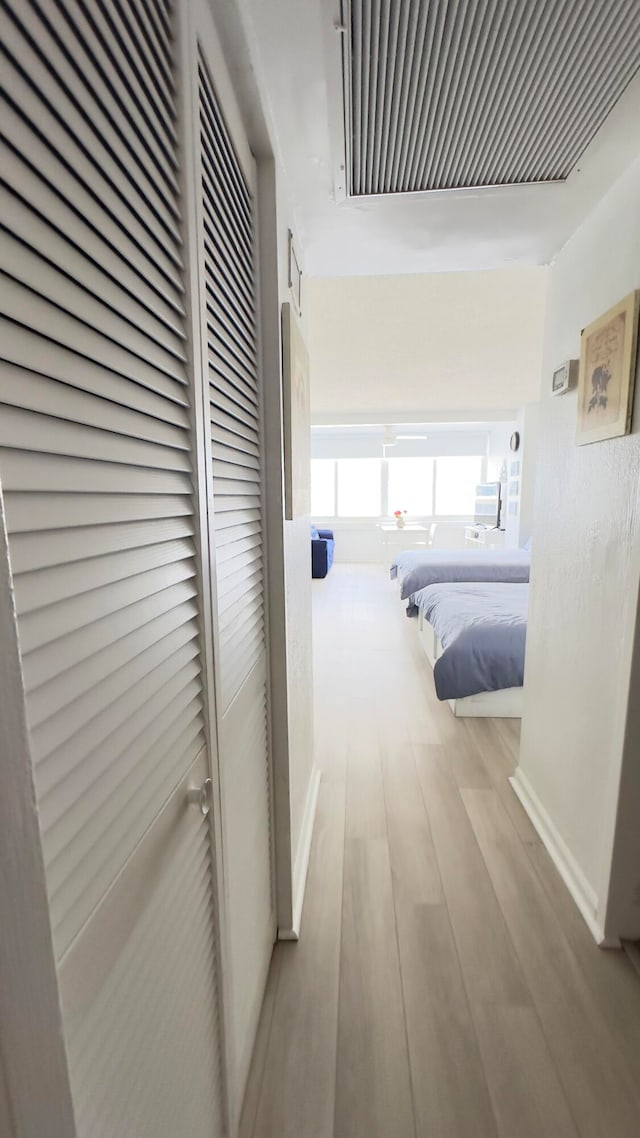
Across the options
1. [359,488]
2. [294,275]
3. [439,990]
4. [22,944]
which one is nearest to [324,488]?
[359,488]

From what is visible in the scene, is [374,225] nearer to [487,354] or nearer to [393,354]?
[393,354]

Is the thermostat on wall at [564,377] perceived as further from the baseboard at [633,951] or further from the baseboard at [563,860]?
the baseboard at [633,951]

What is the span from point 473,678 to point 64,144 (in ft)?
9.00

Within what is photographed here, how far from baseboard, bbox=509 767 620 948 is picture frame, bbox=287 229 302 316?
6.71 feet

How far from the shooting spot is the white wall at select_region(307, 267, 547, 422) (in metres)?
2.93

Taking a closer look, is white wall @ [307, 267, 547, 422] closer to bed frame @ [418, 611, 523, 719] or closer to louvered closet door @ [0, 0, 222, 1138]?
louvered closet door @ [0, 0, 222, 1138]

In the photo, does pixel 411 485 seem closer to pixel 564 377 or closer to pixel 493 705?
pixel 493 705

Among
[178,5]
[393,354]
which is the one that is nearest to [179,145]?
[178,5]

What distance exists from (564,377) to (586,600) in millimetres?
805

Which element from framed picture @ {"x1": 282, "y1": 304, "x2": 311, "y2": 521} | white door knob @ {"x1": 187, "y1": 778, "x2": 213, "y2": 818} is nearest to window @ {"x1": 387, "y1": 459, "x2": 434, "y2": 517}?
framed picture @ {"x1": 282, "y1": 304, "x2": 311, "y2": 521}

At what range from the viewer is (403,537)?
827 cm

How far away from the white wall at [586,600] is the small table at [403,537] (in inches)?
238

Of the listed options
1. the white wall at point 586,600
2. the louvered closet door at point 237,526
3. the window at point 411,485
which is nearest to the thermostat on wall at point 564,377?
A: the white wall at point 586,600

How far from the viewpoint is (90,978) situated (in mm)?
495
